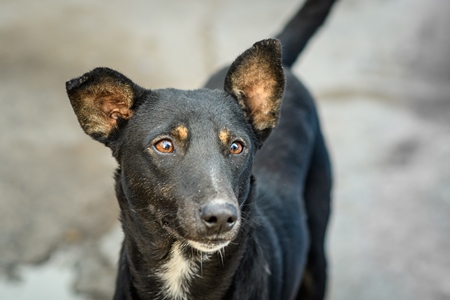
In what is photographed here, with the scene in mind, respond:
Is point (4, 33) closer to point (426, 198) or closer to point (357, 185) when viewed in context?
point (357, 185)

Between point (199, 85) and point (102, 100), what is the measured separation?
391 cm

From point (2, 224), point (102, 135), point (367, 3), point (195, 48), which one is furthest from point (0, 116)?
point (367, 3)

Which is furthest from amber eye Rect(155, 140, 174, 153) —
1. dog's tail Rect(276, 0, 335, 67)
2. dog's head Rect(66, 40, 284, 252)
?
dog's tail Rect(276, 0, 335, 67)

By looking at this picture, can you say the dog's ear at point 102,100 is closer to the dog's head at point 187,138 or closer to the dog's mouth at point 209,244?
the dog's head at point 187,138

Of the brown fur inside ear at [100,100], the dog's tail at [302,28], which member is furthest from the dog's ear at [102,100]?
the dog's tail at [302,28]

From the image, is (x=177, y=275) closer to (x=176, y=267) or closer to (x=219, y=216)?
(x=176, y=267)

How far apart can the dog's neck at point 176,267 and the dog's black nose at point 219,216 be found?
1.64 feet

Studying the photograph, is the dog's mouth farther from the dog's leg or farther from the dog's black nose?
the dog's leg

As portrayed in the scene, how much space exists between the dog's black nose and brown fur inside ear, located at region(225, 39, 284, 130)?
0.79m

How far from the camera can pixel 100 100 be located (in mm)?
→ 3490

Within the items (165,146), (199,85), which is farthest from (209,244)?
(199,85)

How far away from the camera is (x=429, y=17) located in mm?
8781

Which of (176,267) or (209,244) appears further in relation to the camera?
(176,267)

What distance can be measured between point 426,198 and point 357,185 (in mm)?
563
